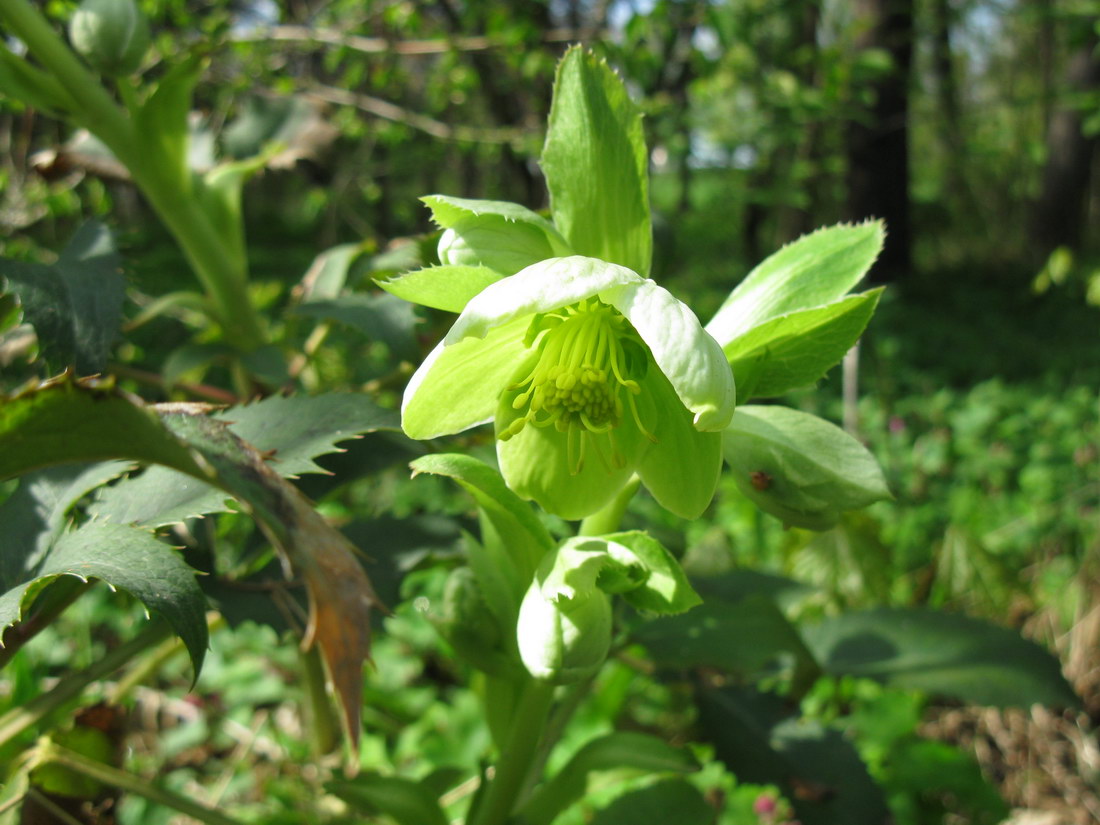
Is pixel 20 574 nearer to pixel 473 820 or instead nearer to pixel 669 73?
pixel 473 820

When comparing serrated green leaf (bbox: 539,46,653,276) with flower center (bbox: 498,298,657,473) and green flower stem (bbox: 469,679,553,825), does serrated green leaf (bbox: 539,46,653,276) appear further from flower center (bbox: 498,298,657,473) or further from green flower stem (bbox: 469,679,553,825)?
green flower stem (bbox: 469,679,553,825)

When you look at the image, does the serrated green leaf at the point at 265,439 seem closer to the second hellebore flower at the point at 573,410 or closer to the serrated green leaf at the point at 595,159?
the second hellebore flower at the point at 573,410

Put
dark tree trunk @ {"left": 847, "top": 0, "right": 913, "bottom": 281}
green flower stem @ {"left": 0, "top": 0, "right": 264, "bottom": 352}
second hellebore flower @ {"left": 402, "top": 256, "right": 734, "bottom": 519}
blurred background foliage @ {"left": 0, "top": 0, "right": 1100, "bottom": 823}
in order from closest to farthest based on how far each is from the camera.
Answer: second hellebore flower @ {"left": 402, "top": 256, "right": 734, "bottom": 519}
green flower stem @ {"left": 0, "top": 0, "right": 264, "bottom": 352}
blurred background foliage @ {"left": 0, "top": 0, "right": 1100, "bottom": 823}
dark tree trunk @ {"left": 847, "top": 0, "right": 913, "bottom": 281}

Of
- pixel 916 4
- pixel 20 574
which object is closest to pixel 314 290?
pixel 20 574

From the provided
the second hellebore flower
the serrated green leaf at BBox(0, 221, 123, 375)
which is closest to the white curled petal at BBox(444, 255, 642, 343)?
the second hellebore flower

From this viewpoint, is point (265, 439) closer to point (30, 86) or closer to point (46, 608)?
point (46, 608)

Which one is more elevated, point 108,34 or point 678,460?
point 108,34

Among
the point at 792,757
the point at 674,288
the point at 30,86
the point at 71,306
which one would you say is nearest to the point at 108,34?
the point at 30,86

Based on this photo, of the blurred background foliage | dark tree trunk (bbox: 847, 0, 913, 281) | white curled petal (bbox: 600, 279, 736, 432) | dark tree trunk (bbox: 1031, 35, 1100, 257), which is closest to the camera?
white curled petal (bbox: 600, 279, 736, 432)
